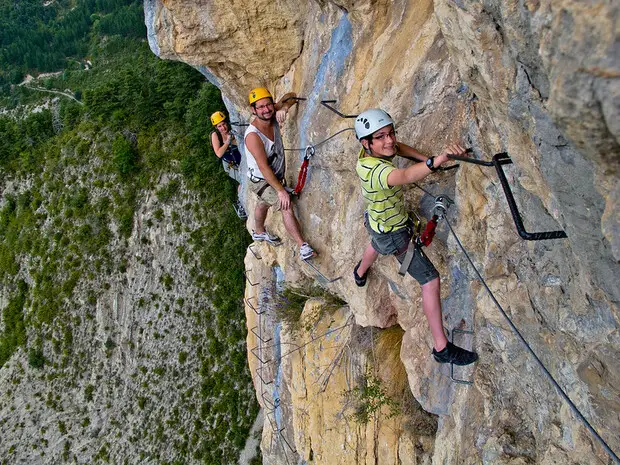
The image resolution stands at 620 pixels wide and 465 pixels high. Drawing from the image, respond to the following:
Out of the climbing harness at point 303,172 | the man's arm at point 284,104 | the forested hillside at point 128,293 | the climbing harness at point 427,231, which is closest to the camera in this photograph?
the climbing harness at point 427,231

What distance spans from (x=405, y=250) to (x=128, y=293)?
2066cm

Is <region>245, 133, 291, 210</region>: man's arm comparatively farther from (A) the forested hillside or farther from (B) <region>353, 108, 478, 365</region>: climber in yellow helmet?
(A) the forested hillside

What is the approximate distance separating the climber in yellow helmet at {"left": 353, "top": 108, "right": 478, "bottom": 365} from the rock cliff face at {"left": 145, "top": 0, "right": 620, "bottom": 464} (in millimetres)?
361

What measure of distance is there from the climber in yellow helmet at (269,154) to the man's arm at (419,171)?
3.53 metres

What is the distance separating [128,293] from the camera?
23422 mm

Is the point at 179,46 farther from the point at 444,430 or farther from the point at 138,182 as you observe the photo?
the point at 138,182

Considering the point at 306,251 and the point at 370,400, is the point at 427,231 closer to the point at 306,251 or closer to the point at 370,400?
the point at 306,251

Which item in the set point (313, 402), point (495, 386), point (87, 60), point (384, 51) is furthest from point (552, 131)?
point (87, 60)

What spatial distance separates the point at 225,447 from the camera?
21297 millimetres

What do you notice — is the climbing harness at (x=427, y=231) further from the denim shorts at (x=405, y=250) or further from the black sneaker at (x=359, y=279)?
the black sneaker at (x=359, y=279)

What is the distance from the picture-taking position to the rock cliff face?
229 cm

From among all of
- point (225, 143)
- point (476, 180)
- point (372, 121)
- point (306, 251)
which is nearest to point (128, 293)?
point (225, 143)

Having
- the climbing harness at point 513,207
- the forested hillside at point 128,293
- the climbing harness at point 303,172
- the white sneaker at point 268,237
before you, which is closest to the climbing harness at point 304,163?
the climbing harness at point 303,172

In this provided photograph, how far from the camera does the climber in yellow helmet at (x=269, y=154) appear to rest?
293 inches
